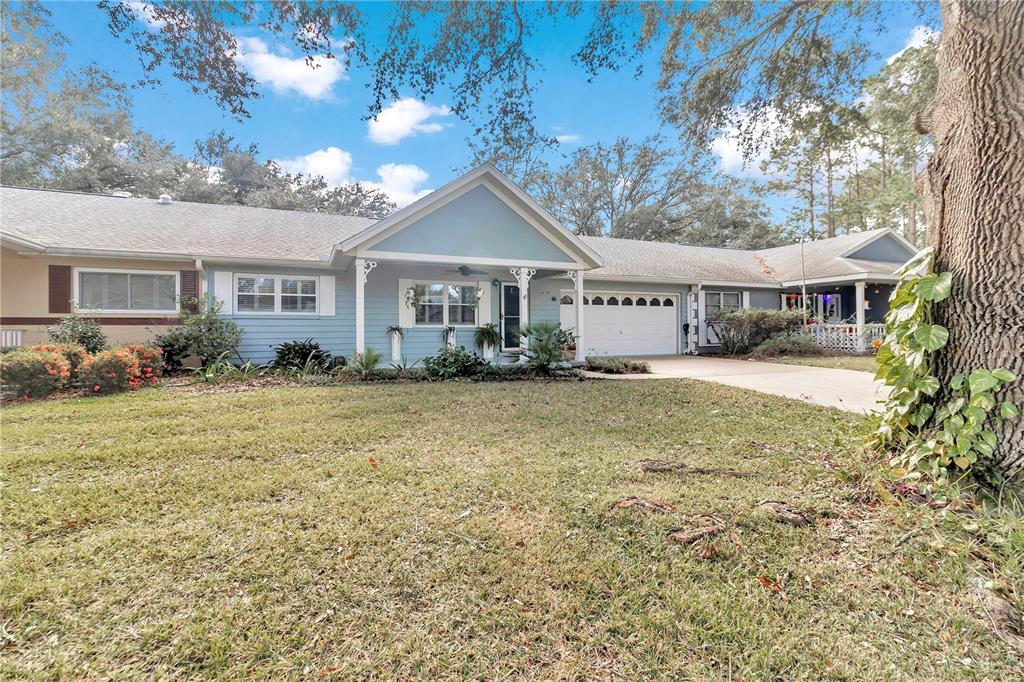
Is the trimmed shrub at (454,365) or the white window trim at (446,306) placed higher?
the white window trim at (446,306)

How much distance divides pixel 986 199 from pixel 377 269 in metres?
10.7

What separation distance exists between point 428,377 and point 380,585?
695 centimetres

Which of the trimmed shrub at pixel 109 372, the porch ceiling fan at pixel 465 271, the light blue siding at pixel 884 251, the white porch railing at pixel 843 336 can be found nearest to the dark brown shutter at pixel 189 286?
the trimmed shrub at pixel 109 372

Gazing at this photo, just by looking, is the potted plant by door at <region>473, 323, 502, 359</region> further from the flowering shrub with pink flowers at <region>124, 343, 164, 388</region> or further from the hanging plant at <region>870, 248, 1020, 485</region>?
the hanging plant at <region>870, 248, 1020, 485</region>

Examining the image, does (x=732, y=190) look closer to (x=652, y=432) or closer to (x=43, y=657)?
(x=652, y=432)

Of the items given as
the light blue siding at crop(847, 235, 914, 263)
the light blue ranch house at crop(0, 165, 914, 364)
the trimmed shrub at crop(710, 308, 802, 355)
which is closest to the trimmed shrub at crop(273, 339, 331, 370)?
the light blue ranch house at crop(0, 165, 914, 364)

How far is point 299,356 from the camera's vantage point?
10125 millimetres

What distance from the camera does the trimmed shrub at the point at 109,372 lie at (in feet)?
23.2

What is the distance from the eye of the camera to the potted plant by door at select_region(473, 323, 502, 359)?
11.6 meters

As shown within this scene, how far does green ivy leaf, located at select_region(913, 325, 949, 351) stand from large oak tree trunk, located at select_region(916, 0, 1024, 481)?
7.2 inches

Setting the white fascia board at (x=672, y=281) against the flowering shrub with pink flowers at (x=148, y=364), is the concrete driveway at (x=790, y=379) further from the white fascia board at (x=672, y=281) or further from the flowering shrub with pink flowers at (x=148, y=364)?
the flowering shrub with pink flowers at (x=148, y=364)

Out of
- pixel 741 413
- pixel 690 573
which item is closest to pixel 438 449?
pixel 690 573

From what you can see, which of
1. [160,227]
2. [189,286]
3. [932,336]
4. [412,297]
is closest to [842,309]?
[412,297]

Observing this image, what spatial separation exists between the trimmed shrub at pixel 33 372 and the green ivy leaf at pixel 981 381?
34.9ft
